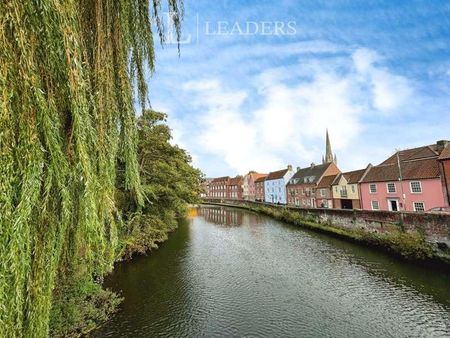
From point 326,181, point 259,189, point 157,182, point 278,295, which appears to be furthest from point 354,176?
point 259,189

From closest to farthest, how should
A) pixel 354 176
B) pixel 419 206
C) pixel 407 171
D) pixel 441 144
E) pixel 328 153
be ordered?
pixel 419 206 < pixel 441 144 < pixel 407 171 < pixel 354 176 < pixel 328 153

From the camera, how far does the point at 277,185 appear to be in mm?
55750

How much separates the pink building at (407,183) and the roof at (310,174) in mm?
13596

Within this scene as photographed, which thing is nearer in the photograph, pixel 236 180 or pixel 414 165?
pixel 414 165

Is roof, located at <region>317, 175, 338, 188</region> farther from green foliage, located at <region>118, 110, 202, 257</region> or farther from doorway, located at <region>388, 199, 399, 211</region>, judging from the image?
green foliage, located at <region>118, 110, 202, 257</region>

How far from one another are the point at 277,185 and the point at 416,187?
109 ft

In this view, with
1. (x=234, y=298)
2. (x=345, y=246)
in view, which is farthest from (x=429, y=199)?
(x=234, y=298)

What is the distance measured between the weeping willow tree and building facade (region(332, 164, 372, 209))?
3277cm

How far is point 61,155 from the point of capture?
204 cm

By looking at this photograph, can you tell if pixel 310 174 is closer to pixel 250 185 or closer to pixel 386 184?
pixel 386 184

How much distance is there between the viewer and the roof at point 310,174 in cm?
4331

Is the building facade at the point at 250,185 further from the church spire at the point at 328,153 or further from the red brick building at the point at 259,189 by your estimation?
the church spire at the point at 328,153

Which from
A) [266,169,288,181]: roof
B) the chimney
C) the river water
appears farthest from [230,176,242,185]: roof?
the river water

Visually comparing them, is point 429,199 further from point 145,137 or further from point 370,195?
point 145,137
